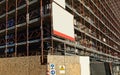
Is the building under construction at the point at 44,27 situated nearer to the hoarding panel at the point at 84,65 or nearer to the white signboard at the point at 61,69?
the white signboard at the point at 61,69

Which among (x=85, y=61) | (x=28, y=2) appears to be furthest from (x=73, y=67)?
(x=28, y=2)

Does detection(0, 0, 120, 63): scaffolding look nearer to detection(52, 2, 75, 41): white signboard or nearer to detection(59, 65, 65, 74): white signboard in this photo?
detection(52, 2, 75, 41): white signboard

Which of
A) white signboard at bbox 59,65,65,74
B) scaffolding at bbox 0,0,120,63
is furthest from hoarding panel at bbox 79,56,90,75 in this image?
scaffolding at bbox 0,0,120,63

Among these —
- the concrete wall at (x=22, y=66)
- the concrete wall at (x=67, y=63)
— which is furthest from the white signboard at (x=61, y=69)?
the concrete wall at (x=22, y=66)

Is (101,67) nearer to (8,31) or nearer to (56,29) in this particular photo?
(56,29)

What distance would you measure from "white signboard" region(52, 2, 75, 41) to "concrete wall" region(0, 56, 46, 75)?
3.75 metres

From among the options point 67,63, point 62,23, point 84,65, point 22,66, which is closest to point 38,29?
point 62,23

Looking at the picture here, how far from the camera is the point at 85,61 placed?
72.2 feet

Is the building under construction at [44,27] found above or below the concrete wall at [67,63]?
above

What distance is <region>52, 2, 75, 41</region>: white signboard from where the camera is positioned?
2137 cm

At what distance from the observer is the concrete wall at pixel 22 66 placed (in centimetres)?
1944

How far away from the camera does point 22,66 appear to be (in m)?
21.0

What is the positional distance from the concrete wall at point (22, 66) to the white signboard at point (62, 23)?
12.3ft

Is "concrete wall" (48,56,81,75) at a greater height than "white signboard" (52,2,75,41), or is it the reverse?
"white signboard" (52,2,75,41)
